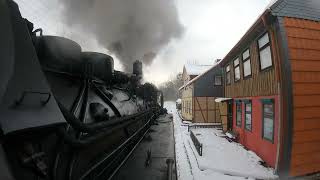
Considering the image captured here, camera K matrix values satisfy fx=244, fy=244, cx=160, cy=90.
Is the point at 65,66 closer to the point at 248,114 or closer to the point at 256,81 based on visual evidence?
the point at 256,81

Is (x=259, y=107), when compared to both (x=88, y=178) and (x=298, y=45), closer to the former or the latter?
(x=298, y=45)

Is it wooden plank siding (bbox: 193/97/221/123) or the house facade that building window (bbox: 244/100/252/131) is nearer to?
the house facade

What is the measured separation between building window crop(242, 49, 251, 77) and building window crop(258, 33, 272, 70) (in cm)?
139

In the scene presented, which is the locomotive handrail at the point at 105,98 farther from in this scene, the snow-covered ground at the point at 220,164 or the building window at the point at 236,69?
the building window at the point at 236,69

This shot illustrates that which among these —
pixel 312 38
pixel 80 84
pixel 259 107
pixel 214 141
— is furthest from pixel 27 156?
pixel 214 141

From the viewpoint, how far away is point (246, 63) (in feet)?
37.6

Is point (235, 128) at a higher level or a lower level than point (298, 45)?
lower

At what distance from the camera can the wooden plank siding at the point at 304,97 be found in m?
7.34

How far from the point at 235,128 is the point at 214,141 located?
55.9 inches

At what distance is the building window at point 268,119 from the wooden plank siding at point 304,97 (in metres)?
1.04

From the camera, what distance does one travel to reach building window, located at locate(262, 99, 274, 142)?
839 cm

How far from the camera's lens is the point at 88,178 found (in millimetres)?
2512

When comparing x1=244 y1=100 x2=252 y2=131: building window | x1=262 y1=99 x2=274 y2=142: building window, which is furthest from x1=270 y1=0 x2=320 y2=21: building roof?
x1=244 y1=100 x2=252 y2=131: building window

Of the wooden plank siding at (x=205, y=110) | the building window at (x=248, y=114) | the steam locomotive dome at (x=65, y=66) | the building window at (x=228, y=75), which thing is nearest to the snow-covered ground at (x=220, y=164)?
the building window at (x=248, y=114)
